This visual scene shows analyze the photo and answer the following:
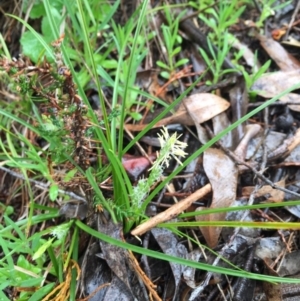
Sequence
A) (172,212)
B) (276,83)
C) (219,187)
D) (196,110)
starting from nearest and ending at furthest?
1. (172,212)
2. (219,187)
3. (196,110)
4. (276,83)

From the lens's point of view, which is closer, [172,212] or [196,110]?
[172,212]

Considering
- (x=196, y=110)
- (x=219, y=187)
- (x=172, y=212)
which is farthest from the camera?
(x=196, y=110)

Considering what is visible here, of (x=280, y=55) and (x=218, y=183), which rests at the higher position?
(x=280, y=55)

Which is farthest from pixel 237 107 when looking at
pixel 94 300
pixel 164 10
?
pixel 94 300

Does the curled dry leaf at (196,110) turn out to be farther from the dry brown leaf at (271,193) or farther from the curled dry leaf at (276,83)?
the dry brown leaf at (271,193)

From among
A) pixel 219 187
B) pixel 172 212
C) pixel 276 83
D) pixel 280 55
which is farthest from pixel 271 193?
pixel 280 55

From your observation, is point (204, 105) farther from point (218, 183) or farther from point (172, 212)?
point (172, 212)
